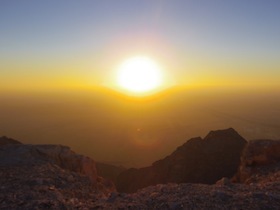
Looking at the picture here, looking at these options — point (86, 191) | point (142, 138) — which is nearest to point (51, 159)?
point (86, 191)

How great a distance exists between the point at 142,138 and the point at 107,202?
279ft

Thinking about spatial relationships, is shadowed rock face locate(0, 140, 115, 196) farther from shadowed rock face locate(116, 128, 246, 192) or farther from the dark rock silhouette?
the dark rock silhouette

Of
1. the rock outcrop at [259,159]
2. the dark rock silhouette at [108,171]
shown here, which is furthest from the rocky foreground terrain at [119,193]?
the dark rock silhouette at [108,171]

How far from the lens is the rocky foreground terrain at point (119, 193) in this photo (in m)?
8.48

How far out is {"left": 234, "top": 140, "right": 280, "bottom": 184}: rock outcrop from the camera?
1420 centimetres

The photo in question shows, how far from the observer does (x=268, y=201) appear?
8.33 metres

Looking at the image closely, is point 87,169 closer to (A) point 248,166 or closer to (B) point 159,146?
(A) point 248,166

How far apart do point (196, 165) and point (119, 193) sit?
1729cm

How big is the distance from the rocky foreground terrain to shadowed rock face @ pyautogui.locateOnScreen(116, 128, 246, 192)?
10.3 meters

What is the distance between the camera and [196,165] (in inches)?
1048

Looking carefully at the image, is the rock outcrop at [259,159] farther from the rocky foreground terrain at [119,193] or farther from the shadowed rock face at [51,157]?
the shadowed rock face at [51,157]

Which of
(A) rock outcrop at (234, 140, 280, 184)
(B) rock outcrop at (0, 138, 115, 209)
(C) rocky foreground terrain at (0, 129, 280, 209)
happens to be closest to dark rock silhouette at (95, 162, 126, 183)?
(B) rock outcrop at (0, 138, 115, 209)

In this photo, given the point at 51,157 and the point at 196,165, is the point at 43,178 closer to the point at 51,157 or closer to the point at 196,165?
the point at 51,157

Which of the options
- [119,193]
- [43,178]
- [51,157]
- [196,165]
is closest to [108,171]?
[196,165]
